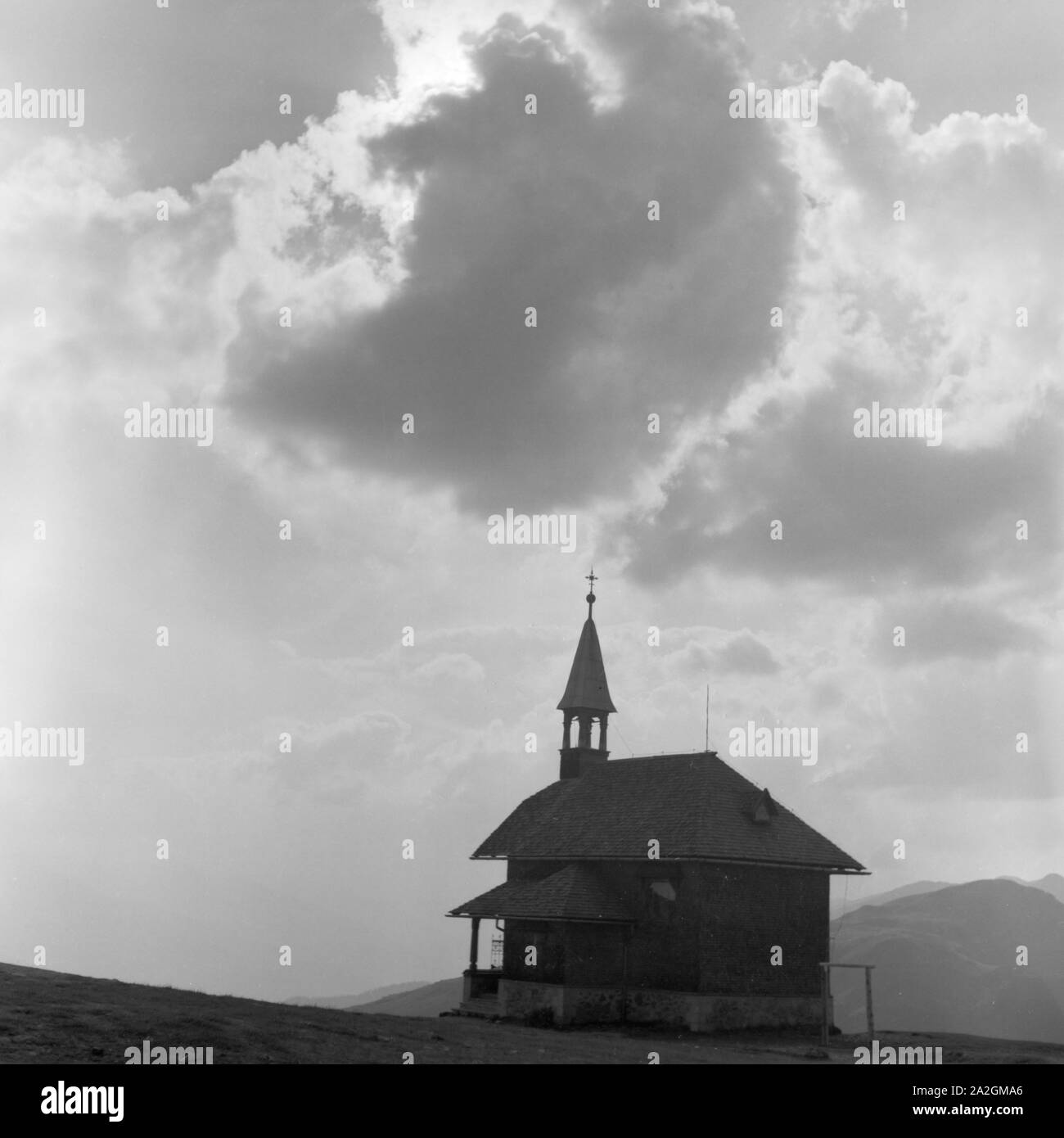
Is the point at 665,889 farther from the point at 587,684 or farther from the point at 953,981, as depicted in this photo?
the point at 953,981

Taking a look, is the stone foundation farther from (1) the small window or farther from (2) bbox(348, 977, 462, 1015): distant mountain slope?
(2) bbox(348, 977, 462, 1015): distant mountain slope

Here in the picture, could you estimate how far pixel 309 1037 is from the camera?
25234 millimetres

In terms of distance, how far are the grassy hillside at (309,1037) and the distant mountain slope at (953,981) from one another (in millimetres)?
120521

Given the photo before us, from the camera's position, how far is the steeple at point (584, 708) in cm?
4903

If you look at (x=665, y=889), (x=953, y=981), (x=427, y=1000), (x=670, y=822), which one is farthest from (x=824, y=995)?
(x=953, y=981)

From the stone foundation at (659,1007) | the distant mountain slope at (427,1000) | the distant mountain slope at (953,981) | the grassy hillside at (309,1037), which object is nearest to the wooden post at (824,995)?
the grassy hillside at (309,1037)

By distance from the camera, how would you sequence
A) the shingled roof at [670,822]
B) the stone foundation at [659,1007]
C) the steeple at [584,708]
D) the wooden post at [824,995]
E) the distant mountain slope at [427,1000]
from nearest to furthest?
1. the wooden post at [824,995]
2. the stone foundation at [659,1007]
3. the shingled roof at [670,822]
4. the steeple at [584,708]
5. the distant mountain slope at [427,1000]

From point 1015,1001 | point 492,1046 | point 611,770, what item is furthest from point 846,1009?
point 492,1046

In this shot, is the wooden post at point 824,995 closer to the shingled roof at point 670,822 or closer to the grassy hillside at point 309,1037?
the grassy hillside at point 309,1037

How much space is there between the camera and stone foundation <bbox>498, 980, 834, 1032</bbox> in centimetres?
3662

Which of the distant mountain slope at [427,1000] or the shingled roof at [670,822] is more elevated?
the shingled roof at [670,822]

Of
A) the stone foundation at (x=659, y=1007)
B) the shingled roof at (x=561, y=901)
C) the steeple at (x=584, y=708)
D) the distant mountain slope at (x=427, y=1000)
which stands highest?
the steeple at (x=584, y=708)

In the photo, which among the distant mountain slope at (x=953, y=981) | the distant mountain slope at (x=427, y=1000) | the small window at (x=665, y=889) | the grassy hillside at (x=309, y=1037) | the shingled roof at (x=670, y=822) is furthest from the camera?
the distant mountain slope at (x=953, y=981)
